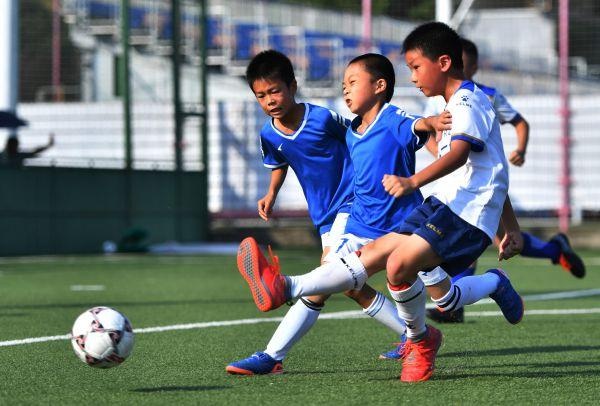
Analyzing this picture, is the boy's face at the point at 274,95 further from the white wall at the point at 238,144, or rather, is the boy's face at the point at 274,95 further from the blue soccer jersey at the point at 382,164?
the white wall at the point at 238,144

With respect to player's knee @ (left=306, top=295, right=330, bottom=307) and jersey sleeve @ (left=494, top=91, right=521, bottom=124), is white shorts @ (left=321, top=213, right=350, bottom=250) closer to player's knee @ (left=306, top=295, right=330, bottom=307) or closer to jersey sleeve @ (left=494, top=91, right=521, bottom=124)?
player's knee @ (left=306, top=295, right=330, bottom=307)

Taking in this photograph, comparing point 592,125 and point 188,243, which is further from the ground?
point 592,125

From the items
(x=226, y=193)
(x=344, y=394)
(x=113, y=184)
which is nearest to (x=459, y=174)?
(x=344, y=394)

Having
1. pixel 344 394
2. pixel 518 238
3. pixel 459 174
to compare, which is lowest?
pixel 344 394

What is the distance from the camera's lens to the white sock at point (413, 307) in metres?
5.51

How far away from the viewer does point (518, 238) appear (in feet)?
19.4

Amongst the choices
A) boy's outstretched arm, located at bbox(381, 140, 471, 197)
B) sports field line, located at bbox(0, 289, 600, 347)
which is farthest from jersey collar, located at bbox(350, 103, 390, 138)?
sports field line, located at bbox(0, 289, 600, 347)

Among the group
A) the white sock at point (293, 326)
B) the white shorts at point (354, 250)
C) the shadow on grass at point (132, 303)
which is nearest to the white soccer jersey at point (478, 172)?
the white shorts at point (354, 250)

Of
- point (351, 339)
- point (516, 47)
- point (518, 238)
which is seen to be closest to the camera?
point (518, 238)

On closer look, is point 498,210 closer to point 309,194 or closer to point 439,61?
point 439,61

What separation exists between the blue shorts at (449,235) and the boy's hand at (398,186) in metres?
0.36

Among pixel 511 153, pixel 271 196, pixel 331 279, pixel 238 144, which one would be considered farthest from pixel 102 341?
pixel 238 144

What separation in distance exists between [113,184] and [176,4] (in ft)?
10.8

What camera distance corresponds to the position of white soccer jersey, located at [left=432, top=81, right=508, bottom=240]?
522 cm
